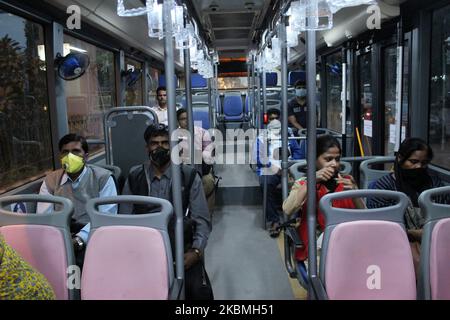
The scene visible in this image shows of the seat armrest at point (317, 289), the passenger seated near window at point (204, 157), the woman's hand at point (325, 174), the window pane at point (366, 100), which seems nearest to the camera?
the seat armrest at point (317, 289)

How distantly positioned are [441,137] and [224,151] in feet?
18.7

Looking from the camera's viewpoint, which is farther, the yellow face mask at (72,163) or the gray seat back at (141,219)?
the yellow face mask at (72,163)

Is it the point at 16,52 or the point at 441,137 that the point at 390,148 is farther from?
the point at 16,52

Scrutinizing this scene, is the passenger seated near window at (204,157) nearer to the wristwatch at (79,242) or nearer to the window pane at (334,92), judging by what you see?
the wristwatch at (79,242)

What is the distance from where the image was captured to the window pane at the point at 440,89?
3.45 m

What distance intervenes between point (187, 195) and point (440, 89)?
8.11 feet

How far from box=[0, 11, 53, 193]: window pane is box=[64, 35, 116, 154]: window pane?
0.43m

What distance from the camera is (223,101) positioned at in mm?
10469

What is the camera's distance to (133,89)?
7.42 metres

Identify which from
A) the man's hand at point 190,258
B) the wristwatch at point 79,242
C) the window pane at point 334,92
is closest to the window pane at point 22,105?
the wristwatch at point 79,242

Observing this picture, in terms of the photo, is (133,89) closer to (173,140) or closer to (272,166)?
(272,166)

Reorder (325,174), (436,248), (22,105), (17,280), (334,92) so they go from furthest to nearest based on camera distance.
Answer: (334,92), (22,105), (325,174), (436,248), (17,280)

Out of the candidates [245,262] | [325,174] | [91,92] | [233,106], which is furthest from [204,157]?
[233,106]

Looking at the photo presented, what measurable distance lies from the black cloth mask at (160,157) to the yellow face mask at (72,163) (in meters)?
0.50
